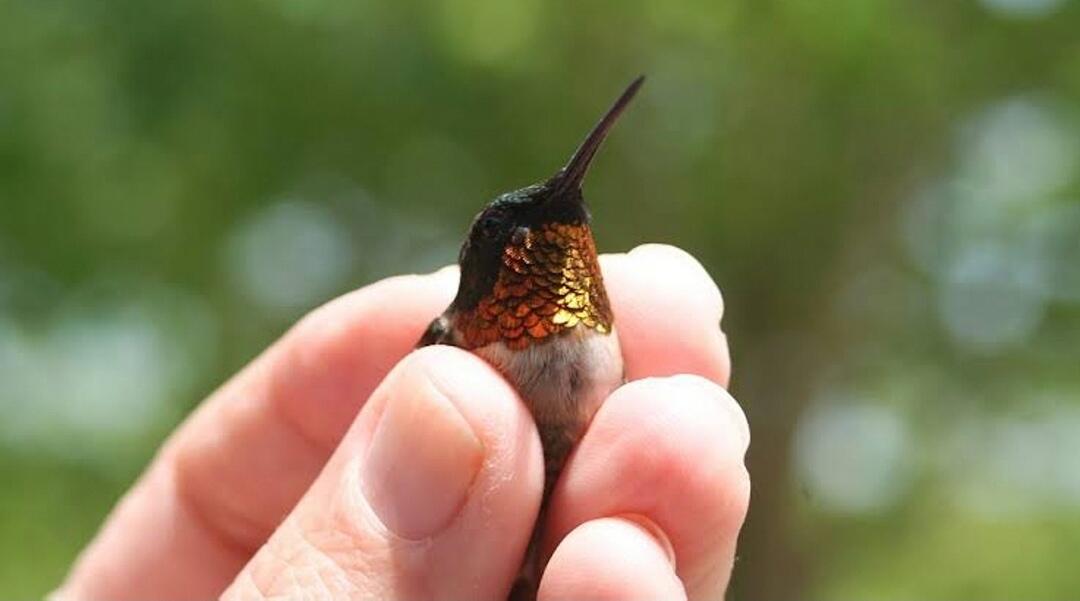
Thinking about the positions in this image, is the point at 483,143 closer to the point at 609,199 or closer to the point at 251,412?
the point at 609,199

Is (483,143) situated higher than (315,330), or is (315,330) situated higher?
(483,143)

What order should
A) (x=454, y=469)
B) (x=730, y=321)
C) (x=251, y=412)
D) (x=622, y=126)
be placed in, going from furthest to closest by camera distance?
(x=622, y=126) → (x=730, y=321) → (x=251, y=412) → (x=454, y=469)

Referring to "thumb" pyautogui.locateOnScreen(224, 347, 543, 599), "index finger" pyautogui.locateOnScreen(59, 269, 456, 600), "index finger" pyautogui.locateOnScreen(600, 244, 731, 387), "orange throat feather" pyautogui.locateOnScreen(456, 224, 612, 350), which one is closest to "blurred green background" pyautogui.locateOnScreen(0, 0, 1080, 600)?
"index finger" pyautogui.locateOnScreen(59, 269, 456, 600)

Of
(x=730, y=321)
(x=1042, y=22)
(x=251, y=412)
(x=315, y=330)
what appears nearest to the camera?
(x=315, y=330)

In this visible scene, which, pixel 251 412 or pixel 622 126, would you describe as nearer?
pixel 251 412

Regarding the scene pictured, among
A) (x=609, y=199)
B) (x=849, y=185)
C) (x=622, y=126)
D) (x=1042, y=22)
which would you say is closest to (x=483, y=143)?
(x=622, y=126)

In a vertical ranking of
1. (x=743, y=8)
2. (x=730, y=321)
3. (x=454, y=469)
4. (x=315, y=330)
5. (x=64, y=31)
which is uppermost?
(x=743, y=8)
